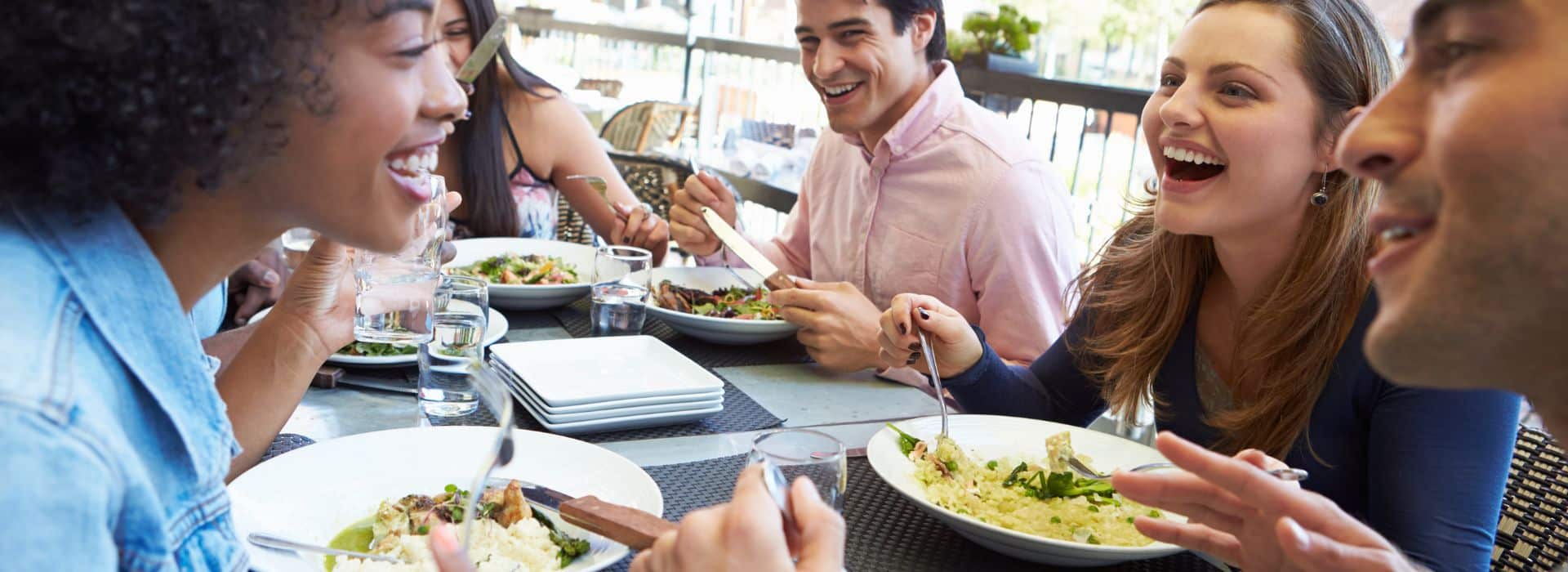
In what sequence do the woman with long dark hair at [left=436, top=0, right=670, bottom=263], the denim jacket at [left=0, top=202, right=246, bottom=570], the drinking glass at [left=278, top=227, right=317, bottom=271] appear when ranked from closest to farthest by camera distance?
the denim jacket at [left=0, top=202, right=246, bottom=570], the drinking glass at [left=278, top=227, right=317, bottom=271], the woman with long dark hair at [left=436, top=0, right=670, bottom=263]

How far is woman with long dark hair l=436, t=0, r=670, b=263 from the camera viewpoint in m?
3.09

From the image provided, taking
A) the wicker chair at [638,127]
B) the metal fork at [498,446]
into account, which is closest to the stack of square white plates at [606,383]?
the metal fork at [498,446]

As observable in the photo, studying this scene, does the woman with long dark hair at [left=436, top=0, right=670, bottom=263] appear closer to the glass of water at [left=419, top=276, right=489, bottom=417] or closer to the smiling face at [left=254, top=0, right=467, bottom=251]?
the glass of water at [left=419, top=276, right=489, bottom=417]

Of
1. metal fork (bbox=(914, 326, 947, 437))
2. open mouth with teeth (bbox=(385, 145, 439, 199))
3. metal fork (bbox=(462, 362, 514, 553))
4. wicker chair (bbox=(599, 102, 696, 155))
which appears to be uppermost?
open mouth with teeth (bbox=(385, 145, 439, 199))

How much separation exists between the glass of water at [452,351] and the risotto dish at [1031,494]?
2.19 ft

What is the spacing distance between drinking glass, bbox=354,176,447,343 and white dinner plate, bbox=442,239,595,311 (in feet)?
1.93

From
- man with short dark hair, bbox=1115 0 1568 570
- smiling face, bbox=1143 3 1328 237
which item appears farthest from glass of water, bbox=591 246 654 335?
man with short dark hair, bbox=1115 0 1568 570

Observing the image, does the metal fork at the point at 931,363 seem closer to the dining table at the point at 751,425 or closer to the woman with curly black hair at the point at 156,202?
the dining table at the point at 751,425

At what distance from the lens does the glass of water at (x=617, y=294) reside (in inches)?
86.8

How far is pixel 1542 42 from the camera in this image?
2.49 ft

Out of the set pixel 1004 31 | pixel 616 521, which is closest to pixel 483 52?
pixel 616 521

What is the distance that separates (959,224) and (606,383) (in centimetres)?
116

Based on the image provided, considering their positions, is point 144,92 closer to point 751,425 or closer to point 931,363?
point 751,425

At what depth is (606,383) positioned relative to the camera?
183 centimetres
